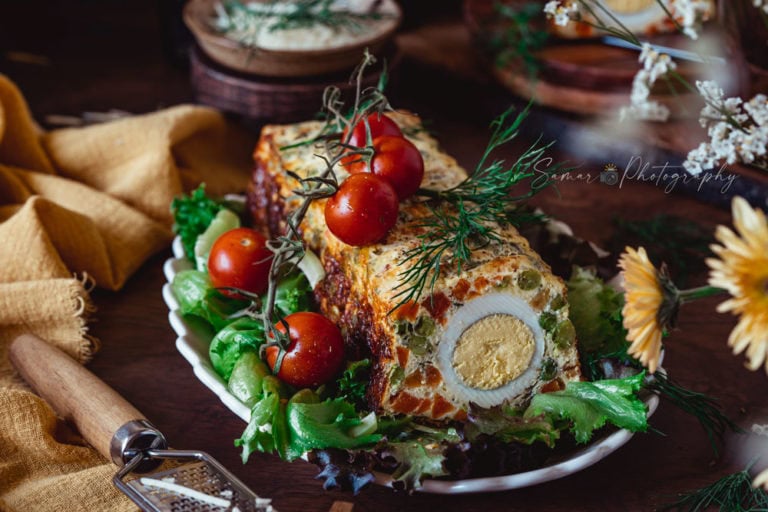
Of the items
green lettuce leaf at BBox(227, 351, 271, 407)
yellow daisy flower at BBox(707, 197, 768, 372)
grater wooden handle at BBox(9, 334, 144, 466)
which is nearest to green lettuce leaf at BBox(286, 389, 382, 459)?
green lettuce leaf at BBox(227, 351, 271, 407)

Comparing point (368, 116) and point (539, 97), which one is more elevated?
point (368, 116)

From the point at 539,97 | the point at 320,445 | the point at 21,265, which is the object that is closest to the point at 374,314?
the point at 320,445

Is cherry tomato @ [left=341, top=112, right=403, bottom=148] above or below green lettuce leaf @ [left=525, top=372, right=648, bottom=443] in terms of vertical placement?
above

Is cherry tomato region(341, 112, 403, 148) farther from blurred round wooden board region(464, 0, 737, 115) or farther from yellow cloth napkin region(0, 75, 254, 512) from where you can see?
blurred round wooden board region(464, 0, 737, 115)

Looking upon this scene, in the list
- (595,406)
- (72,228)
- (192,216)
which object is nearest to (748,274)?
(595,406)

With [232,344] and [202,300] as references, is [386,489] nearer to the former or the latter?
[232,344]

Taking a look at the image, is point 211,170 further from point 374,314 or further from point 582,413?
point 582,413

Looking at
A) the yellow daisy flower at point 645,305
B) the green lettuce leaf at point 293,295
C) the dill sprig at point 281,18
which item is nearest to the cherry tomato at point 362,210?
the green lettuce leaf at point 293,295
